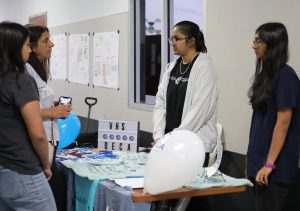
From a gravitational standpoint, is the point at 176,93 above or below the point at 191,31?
below

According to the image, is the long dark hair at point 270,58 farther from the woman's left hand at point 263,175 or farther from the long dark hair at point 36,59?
the long dark hair at point 36,59

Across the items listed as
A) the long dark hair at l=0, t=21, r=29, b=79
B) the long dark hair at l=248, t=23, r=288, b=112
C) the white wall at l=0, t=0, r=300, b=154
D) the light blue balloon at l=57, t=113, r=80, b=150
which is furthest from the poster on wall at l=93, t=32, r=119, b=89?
the long dark hair at l=0, t=21, r=29, b=79

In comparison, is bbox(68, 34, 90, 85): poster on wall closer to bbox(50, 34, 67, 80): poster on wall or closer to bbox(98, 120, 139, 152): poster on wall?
bbox(50, 34, 67, 80): poster on wall

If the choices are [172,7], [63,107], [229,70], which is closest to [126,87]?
[172,7]

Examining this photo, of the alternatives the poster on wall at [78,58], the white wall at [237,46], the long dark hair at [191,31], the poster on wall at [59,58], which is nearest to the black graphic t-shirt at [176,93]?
the long dark hair at [191,31]

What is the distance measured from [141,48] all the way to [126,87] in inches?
15.8

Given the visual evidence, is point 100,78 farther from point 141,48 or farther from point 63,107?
point 63,107

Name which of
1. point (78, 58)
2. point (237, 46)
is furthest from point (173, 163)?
point (78, 58)

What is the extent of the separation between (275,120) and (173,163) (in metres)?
0.59

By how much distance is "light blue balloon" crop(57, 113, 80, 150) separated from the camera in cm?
329

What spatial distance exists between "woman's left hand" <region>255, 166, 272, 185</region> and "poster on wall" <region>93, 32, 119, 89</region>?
236 cm

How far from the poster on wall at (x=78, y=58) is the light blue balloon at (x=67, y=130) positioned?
1.36 m

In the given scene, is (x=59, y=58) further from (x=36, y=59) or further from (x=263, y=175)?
(x=263, y=175)

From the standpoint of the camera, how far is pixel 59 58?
18.1ft
